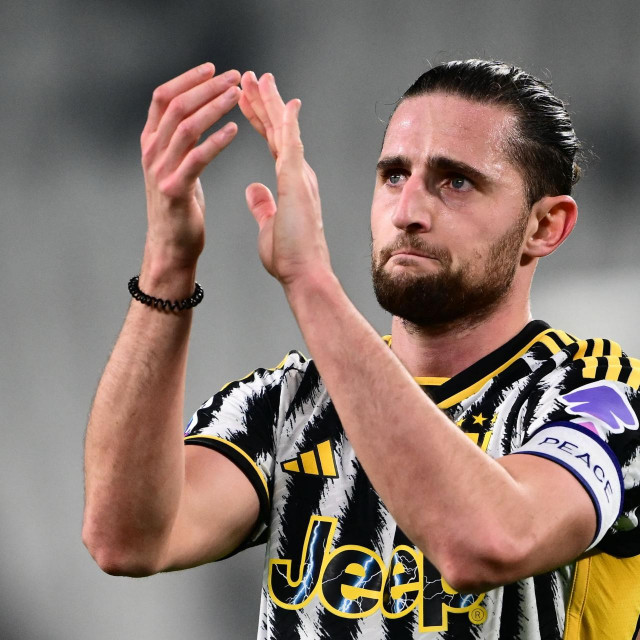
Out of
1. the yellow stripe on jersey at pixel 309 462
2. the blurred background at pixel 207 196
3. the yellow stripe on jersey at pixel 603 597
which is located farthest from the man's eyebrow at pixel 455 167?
the blurred background at pixel 207 196

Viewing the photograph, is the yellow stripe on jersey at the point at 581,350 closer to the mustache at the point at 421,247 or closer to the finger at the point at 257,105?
the mustache at the point at 421,247

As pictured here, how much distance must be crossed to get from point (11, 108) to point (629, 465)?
2.06 metres

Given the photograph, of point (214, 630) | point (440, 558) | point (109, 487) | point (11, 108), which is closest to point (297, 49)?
point (11, 108)

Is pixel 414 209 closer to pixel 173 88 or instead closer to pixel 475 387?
pixel 475 387

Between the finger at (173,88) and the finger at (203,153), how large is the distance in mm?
66

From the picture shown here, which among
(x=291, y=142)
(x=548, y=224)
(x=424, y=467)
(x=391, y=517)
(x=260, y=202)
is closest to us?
(x=424, y=467)

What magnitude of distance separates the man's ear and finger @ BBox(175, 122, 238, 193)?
62 centimetres

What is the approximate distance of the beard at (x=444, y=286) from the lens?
135cm

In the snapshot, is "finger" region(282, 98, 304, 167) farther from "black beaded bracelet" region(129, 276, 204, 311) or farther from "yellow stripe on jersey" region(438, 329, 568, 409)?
"yellow stripe on jersey" region(438, 329, 568, 409)

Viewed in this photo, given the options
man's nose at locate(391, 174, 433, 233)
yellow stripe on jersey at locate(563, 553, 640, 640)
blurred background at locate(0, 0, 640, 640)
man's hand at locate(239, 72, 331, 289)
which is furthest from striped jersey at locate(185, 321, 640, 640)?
blurred background at locate(0, 0, 640, 640)

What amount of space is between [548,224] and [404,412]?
0.69 m

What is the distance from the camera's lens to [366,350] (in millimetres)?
965

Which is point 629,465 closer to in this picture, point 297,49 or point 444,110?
point 444,110

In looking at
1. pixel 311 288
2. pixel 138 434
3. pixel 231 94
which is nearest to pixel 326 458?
pixel 138 434
